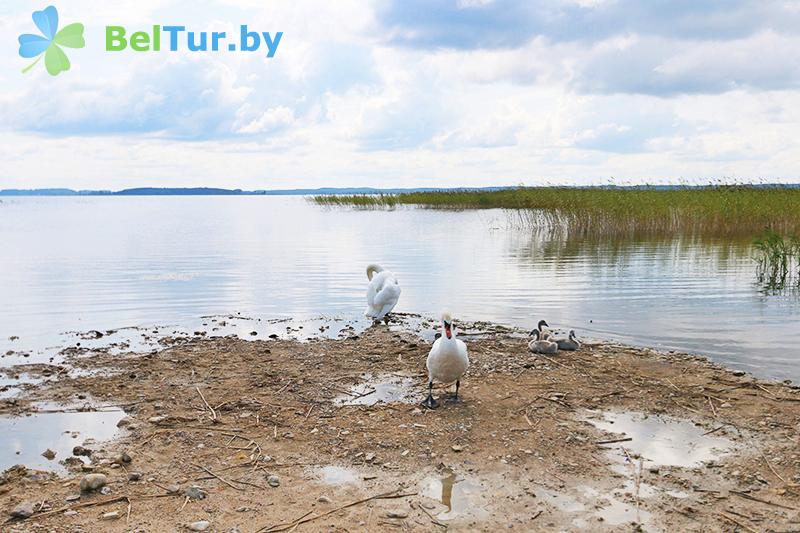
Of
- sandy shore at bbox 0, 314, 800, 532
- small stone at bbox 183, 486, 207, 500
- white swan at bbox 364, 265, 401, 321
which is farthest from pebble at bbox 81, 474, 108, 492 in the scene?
white swan at bbox 364, 265, 401, 321

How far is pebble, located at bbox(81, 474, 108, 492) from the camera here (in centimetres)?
590

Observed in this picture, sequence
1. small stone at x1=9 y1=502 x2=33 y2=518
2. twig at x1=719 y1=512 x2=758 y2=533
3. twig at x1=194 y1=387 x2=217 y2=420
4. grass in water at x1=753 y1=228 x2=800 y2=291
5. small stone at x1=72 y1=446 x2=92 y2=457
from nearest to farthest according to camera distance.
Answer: twig at x1=719 y1=512 x2=758 y2=533, small stone at x1=9 y1=502 x2=33 y2=518, small stone at x1=72 y1=446 x2=92 y2=457, twig at x1=194 y1=387 x2=217 y2=420, grass in water at x1=753 y1=228 x2=800 y2=291

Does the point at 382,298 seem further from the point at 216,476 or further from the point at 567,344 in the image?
the point at 216,476

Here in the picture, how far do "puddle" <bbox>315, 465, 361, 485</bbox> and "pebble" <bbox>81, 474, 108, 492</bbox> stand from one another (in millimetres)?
1895

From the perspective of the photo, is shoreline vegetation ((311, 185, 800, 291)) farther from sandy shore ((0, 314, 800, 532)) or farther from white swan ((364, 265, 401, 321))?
sandy shore ((0, 314, 800, 532))

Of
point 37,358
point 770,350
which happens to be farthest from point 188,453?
point 770,350

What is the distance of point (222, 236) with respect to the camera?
144ft

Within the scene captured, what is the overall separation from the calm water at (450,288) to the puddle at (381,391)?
200 inches

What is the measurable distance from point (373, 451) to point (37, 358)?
7.09m

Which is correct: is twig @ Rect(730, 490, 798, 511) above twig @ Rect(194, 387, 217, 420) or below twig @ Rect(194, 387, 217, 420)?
above

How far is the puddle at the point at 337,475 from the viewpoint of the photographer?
6.17 m

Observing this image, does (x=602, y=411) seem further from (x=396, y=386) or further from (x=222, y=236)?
(x=222, y=236)

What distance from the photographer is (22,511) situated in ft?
18.1

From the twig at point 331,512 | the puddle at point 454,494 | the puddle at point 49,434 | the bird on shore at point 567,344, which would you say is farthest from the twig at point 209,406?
the bird on shore at point 567,344
